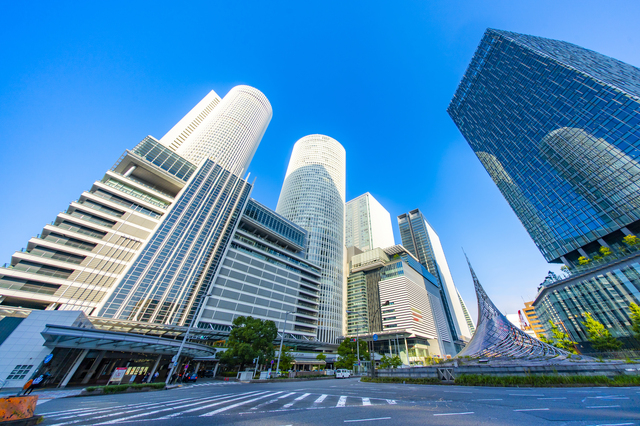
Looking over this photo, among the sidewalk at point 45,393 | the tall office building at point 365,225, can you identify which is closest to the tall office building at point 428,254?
the tall office building at point 365,225

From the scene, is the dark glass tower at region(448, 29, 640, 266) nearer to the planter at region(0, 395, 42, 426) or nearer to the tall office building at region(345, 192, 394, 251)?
the planter at region(0, 395, 42, 426)

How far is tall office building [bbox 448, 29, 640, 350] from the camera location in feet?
128

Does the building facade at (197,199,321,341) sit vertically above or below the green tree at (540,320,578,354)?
above

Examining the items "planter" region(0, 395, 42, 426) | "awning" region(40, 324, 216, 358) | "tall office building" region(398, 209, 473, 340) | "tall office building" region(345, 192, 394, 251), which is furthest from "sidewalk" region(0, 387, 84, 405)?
"tall office building" region(398, 209, 473, 340)

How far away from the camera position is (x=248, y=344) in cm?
3272

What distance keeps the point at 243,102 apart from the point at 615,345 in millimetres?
141790

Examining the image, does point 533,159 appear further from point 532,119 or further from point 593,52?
point 593,52

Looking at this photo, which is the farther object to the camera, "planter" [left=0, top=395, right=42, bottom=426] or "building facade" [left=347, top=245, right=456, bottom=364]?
"building facade" [left=347, top=245, right=456, bottom=364]

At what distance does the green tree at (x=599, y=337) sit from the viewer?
112 ft

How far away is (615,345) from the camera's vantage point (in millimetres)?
33625

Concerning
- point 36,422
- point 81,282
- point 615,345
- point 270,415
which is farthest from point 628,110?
point 81,282

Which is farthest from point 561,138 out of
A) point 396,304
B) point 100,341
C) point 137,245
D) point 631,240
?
point 137,245

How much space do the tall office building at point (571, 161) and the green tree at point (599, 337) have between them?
1472 mm

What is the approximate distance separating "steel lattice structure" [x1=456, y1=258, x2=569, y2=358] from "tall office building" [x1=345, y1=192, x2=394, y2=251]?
96.0m
